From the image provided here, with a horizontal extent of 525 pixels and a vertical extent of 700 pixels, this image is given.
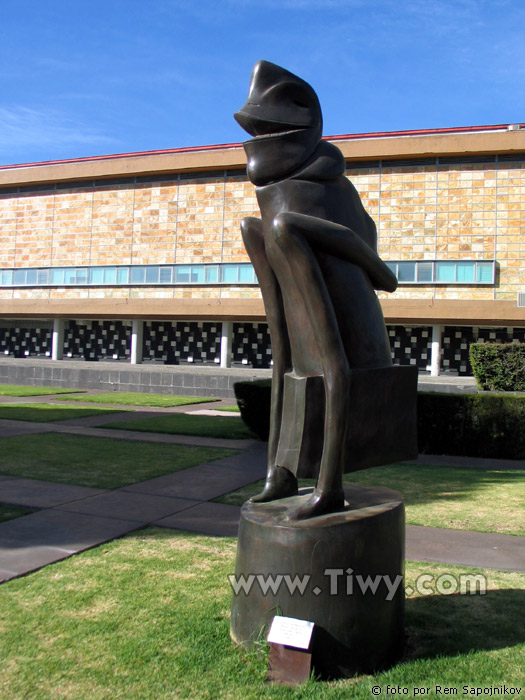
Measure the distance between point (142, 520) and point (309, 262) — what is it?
11.3 feet

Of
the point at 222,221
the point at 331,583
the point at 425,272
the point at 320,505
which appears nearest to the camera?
the point at 331,583

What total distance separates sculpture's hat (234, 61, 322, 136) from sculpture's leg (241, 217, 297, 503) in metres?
0.56

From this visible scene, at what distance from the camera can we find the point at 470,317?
27516 mm

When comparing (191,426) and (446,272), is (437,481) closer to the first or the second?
(191,426)

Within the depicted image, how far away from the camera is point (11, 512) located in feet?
19.2

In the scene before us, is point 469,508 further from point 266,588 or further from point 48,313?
point 48,313

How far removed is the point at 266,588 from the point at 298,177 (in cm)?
227

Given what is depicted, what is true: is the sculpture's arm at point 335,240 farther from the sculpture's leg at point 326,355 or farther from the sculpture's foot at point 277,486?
the sculpture's foot at point 277,486

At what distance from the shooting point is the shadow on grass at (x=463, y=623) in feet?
11.1

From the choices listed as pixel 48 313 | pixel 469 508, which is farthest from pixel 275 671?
pixel 48 313

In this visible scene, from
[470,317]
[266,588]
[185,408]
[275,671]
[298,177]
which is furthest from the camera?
[470,317]

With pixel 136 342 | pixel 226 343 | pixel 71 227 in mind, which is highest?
pixel 71 227

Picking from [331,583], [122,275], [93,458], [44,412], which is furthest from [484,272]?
[331,583]

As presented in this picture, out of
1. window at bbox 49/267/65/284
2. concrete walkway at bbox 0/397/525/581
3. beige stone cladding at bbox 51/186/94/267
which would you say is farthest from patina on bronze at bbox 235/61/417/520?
window at bbox 49/267/65/284
